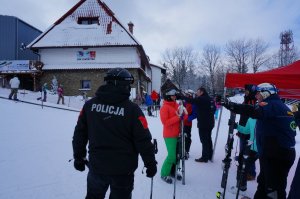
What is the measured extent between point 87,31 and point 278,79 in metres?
24.4

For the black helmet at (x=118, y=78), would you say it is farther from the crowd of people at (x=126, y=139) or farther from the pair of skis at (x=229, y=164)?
the pair of skis at (x=229, y=164)

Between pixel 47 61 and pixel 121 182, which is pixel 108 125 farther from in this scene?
pixel 47 61

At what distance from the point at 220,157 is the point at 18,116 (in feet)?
31.4

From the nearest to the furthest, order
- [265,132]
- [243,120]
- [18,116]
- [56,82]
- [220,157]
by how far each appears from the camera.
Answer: [265,132] → [243,120] → [220,157] → [18,116] → [56,82]

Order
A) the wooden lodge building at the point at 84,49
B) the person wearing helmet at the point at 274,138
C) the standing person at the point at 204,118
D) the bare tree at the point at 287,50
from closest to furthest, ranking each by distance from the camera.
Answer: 1. the person wearing helmet at the point at 274,138
2. the standing person at the point at 204,118
3. the wooden lodge building at the point at 84,49
4. the bare tree at the point at 287,50

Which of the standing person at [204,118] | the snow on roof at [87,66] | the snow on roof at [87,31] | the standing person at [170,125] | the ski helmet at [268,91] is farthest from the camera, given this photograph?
the snow on roof at [87,66]

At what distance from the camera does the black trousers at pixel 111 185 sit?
9.29 feet

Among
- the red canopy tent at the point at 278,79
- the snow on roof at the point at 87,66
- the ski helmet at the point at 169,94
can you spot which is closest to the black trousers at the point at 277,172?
the ski helmet at the point at 169,94

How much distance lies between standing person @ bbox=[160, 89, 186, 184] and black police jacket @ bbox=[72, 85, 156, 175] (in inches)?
96.6

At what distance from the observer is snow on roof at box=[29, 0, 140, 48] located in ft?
88.2

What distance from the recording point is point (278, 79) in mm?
6145

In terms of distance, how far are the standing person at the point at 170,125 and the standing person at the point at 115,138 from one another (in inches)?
94.9

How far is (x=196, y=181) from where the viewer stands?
569 centimetres

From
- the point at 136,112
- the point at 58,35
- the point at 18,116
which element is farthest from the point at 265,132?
the point at 58,35
